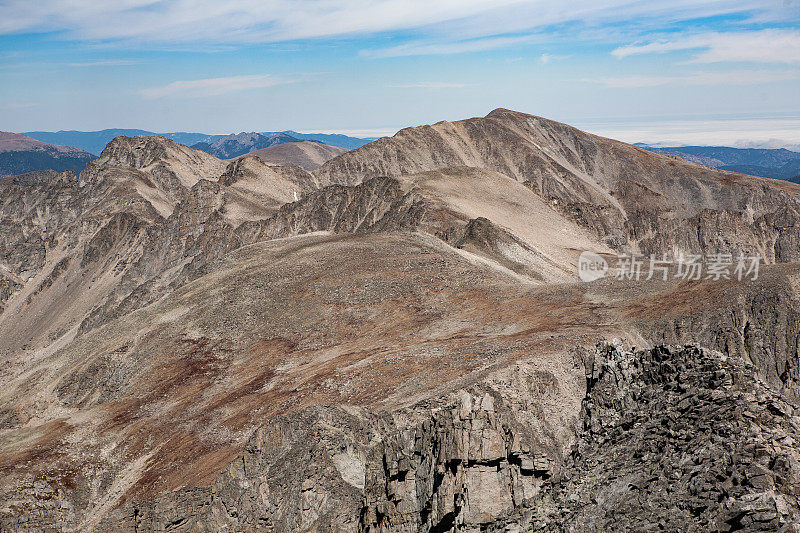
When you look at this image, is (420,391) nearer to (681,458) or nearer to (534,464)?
(534,464)

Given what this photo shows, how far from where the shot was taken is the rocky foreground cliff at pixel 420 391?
47.8 ft

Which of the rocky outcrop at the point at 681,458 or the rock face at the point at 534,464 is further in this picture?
the rock face at the point at 534,464

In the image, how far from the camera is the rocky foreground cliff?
573 inches

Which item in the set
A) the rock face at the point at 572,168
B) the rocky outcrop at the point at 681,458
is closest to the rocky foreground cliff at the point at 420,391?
the rocky outcrop at the point at 681,458

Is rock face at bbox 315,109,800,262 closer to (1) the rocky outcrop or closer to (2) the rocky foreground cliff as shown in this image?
(2) the rocky foreground cliff

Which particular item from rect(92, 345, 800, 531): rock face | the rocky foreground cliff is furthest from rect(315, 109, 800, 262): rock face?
rect(92, 345, 800, 531): rock face

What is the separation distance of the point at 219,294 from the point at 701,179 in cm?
13720

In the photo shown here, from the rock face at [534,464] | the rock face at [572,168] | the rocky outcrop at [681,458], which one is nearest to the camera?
the rocky outcrop at [681,458]

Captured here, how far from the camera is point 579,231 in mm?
81375

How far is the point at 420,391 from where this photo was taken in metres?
25.2

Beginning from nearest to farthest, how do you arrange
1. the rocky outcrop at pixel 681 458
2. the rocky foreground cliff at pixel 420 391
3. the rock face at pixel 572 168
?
the rocky outcrop at pixel 681 458 < the rocky foreground cliff at pixel 420 391 < the rock face at pixel 572 168

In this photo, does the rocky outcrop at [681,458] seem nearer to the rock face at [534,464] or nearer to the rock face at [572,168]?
the rock face at [534,464]

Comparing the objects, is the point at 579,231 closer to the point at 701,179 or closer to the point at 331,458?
the point at 331,458

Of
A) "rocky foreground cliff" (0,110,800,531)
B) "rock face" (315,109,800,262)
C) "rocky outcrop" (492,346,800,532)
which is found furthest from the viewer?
"rock face" (315,109,800,262)
